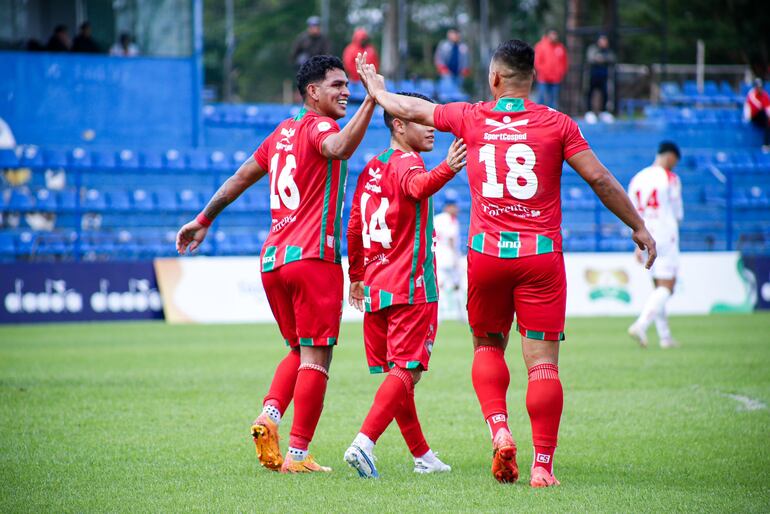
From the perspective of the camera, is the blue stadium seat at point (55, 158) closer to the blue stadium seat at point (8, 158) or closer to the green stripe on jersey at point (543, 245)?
the blue stadium seat at point (8, 158)

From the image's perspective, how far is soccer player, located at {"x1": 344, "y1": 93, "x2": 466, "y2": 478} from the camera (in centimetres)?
632

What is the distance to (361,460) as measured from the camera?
6172mm

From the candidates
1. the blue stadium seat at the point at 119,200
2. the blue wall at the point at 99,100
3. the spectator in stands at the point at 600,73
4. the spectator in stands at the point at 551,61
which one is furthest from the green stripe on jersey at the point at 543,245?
the spectator in stands at the point at 551,61

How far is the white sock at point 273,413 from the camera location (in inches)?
260

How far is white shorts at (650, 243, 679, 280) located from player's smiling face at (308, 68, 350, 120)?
337 inches

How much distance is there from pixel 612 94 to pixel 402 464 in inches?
953

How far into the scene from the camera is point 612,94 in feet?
96.9

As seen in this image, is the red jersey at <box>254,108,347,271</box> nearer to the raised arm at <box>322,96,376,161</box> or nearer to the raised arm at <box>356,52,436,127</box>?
the raised arm at <box>322,96,376,161</box>

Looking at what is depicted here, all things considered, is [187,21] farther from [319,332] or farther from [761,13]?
[761,13]

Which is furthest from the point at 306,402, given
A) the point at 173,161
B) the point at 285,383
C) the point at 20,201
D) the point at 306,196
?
the point at 173,161

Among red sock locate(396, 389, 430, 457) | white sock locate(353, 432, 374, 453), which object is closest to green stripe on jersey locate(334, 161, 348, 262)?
red sock locate(396, 389, 430, 457)

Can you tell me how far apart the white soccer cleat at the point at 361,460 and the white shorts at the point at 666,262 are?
896 cm

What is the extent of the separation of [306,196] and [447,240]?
1304 centimetres

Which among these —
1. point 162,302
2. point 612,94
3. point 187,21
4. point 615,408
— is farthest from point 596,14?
point 615,408
